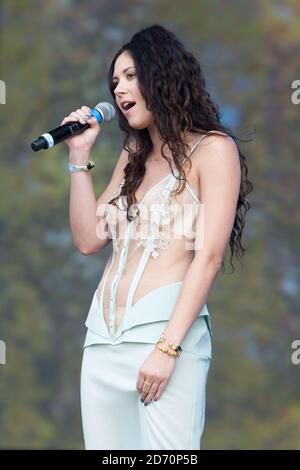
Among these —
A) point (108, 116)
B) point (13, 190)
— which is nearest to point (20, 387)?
point (13, 190)

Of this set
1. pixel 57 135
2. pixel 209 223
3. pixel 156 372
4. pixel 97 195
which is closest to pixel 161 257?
pixel 209 223

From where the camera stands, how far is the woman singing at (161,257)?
75.7 inches

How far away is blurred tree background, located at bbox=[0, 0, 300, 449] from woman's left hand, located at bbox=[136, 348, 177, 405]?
241 centimetres

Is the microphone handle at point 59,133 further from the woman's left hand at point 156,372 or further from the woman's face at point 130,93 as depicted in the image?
the woman's left hand at point 156,372

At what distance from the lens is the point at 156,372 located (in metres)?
1.89

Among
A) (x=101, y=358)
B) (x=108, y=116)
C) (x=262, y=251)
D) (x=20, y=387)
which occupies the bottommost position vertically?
(x=20, y=387)

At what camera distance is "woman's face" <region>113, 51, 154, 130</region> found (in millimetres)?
2057

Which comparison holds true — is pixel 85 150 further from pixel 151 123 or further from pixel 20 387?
pixel 20 387

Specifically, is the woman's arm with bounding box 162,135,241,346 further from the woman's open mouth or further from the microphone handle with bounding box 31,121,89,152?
the microphone handle with bounding box 31,121,89,152

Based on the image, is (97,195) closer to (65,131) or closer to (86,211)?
(86,211)

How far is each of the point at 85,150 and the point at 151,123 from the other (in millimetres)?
179

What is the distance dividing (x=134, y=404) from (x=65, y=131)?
2.12ft

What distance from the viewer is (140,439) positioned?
78.4 inches

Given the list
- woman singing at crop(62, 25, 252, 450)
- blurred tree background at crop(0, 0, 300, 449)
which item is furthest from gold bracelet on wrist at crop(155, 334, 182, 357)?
blurred tree background at crop(0, 0, 300, 449)
